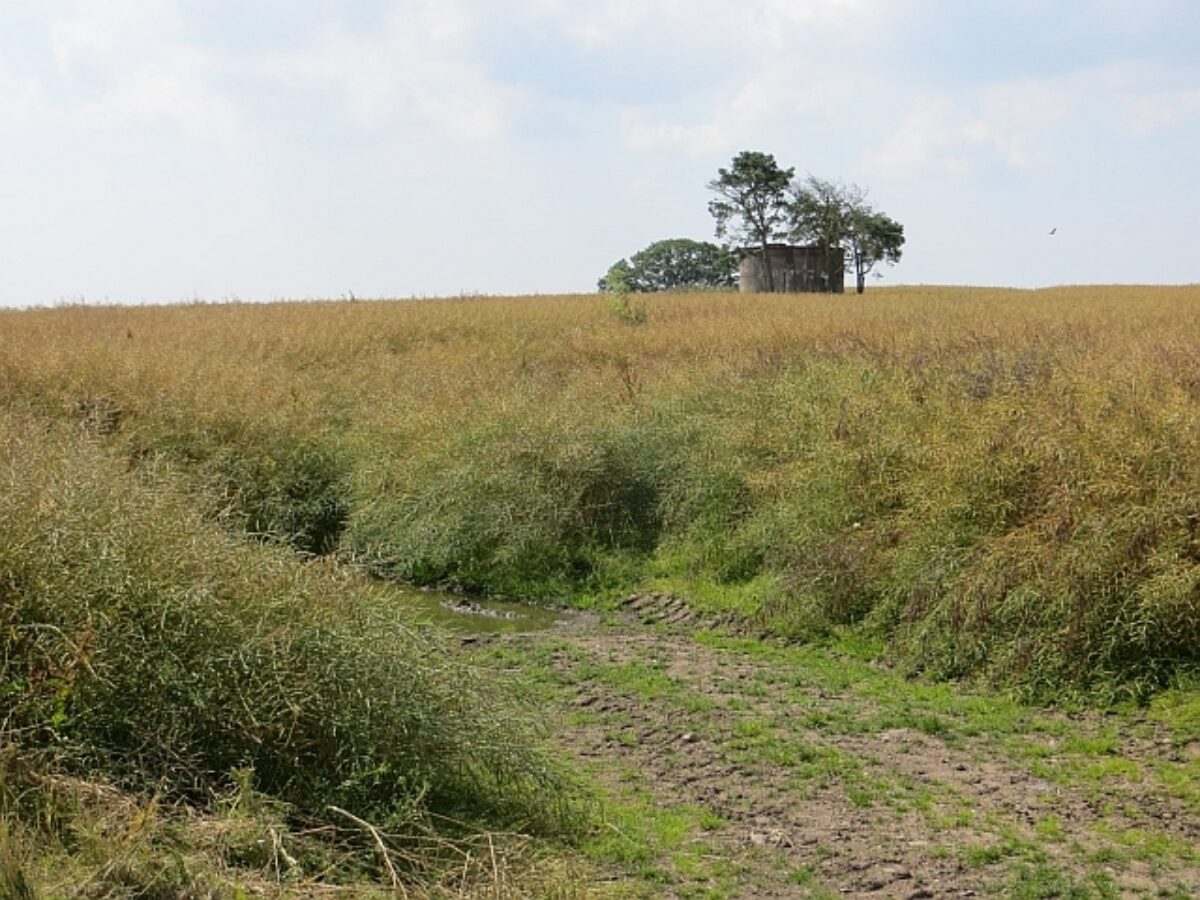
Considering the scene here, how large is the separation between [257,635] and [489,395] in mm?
10802

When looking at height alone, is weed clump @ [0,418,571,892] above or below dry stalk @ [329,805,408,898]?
above

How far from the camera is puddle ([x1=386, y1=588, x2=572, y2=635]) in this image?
11.9m

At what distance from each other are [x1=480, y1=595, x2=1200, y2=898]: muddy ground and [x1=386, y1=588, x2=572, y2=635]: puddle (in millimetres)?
2264

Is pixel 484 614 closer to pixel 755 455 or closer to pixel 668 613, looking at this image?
pixel 668 613

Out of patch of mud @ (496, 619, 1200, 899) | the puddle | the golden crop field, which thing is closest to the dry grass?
the golden crop field

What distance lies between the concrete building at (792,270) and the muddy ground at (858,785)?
30.1 m

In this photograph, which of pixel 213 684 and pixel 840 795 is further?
pixel 840 795

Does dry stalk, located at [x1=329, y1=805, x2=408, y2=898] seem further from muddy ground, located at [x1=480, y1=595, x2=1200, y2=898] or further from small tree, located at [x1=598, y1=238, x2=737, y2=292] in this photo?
small tree, located at [x1=598, y1=238, x2=737, y2=292]

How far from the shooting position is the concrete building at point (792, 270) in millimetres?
38625

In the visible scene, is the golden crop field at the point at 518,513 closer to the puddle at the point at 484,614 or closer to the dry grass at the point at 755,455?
the dry grass at the point at 755,455

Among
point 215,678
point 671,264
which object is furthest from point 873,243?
point 215,678

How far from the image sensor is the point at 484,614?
12648 mm

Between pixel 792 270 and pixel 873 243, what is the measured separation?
3906mm

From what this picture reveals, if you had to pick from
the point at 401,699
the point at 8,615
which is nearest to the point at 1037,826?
the point at 401,699
